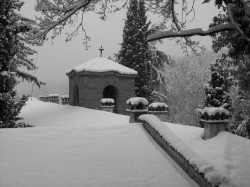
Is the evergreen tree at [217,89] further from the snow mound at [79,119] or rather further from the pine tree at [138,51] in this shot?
the pine tree at [138,51]

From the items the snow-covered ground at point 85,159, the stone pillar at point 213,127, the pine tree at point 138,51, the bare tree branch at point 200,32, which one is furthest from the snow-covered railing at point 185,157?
the pine tree at point 138,51

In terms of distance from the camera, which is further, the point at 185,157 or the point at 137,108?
the point at 137,108

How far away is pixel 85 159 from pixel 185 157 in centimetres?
227

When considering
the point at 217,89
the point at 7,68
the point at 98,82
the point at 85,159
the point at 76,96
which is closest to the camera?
the point at 85,159

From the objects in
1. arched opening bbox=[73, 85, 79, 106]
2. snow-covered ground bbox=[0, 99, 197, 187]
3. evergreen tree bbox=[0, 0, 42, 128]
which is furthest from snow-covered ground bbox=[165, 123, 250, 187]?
arched opening bbox=[73, 85, 79, 106]

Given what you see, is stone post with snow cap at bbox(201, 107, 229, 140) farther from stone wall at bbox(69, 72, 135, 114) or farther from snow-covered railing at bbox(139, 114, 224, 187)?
stone wall at bbox(69, 72, 135, 114)

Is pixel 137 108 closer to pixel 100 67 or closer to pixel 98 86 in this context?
pixel 98 86

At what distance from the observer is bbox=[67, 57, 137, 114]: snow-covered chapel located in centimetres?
2216

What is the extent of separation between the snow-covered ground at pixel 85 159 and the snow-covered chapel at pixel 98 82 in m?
12.7

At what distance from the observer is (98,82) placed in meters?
22.4

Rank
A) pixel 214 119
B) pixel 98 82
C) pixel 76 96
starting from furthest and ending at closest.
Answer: pixel 76 96 → pixel 98 82 → pixel 214 119

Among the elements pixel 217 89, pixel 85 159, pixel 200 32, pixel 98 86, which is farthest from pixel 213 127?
pixel 98 86

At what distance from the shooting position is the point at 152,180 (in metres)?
Answer: 6.50

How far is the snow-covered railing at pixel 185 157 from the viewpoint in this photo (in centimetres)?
604
